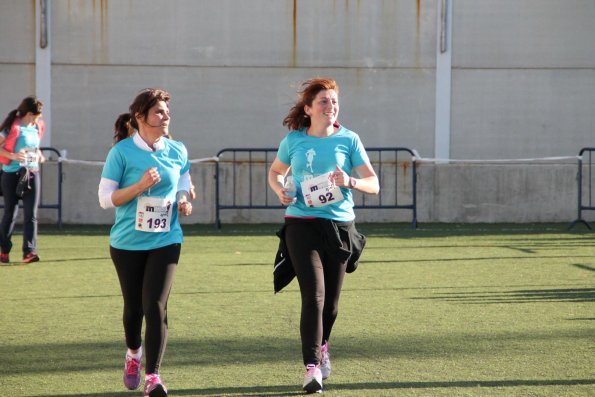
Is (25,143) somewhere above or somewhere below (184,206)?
above

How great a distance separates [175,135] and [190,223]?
150 centimetres

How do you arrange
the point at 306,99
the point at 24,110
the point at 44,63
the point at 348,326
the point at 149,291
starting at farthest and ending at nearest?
the point at 44,63, the point at 24,110, the point at 348,326, the point at 306,99, the point at 149,291

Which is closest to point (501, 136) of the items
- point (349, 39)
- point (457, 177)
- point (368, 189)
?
point (457, 177)

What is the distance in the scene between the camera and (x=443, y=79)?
19859 mm

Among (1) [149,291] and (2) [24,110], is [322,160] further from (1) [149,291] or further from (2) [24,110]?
(2) [24,110]

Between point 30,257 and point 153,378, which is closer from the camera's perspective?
point 153,378

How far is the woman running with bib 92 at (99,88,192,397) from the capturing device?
622 centimetres

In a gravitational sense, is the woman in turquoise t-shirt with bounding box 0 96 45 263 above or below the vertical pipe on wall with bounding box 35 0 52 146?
below

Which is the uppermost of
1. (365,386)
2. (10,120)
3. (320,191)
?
(10,120)

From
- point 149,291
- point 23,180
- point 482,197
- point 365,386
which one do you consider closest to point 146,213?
point 149,291

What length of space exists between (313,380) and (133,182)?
1464mm

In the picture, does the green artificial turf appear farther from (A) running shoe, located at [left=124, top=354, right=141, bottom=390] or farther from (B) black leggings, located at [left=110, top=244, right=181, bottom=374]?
(B) black leggings, located at [left=110, top=244, right=181, bottom=374]

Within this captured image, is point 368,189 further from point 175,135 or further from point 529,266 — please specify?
point 175,135

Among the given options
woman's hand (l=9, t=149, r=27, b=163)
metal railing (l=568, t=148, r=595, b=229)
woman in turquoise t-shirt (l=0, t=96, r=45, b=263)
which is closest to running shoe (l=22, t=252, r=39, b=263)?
woman in turquoise t-shirt (l=0, t=96, r=45, b=263)
